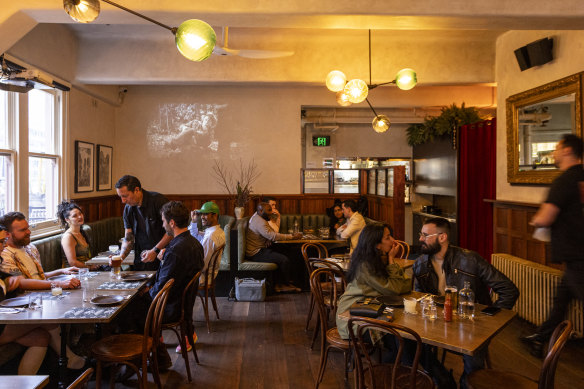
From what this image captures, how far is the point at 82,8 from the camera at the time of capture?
2.78 meters

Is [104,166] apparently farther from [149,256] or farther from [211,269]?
[149,256]

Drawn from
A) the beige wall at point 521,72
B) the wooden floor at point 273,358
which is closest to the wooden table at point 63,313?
the wooden floor at point 273,358

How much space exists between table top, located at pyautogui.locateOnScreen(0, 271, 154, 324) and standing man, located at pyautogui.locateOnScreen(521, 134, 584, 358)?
3.40 m

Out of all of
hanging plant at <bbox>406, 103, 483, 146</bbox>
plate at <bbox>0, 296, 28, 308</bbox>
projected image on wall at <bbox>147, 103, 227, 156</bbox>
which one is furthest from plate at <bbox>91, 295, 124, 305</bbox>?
hanging plant at <bbox>406, 103, 483, 146</bbox>

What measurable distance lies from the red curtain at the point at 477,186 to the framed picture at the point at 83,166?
21.4 feet

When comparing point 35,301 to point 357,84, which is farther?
point 357,84

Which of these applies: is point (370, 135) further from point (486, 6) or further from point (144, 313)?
point (144, 313)

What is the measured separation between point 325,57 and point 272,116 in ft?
7.38

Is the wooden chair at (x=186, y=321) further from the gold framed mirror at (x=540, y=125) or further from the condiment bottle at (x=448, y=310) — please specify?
the gold framed mirror at (x=540, y=125)

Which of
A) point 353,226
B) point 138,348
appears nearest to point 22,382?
point 138,348

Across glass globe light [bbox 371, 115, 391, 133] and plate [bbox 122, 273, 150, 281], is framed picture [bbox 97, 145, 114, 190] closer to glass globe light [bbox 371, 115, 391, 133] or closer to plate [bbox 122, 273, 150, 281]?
plate [bbox 122, 273, 150, 281]

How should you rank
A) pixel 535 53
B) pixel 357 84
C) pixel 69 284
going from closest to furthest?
pixel 69 284, pixel 535 53, pixel 357 84

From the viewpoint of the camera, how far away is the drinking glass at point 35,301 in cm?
295

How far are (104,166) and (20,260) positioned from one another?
15.2 ft
